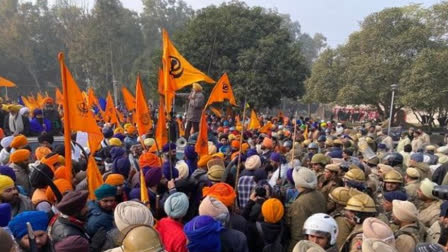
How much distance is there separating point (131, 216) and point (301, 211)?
194 centimetres

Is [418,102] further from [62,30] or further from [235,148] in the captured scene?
[62,30]

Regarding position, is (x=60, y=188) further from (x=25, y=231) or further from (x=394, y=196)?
(x=394, y=196)

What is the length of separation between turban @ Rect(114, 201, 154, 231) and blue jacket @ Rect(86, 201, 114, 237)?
60 cm

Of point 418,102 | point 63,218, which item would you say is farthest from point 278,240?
point 418,102

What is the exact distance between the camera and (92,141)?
538 centimetres

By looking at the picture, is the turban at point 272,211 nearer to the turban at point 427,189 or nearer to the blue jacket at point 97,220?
the blue jacket at point 97,220

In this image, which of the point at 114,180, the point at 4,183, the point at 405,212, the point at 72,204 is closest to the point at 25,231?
the point at 72,204

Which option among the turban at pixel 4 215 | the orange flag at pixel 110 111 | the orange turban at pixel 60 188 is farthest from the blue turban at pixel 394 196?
the orange flag at pixel 110 111

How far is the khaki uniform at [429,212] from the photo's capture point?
4570 millimetres

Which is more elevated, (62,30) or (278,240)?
(62,30)

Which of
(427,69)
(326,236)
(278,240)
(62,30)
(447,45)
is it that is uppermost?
(62,30)

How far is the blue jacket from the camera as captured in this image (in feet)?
12.2

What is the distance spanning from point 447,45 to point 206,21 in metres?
14.1

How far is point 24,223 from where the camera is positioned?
3107 mm
